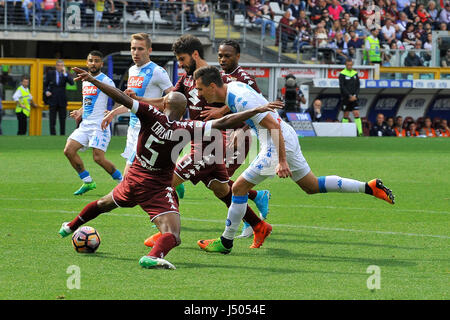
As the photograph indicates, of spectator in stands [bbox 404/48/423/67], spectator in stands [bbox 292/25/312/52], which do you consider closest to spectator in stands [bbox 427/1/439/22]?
spectator in stands [bbox 292/25/312/52]

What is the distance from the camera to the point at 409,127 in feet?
101

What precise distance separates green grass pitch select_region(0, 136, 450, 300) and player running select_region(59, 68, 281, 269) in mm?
362

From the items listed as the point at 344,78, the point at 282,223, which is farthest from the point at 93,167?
the point at 344,78

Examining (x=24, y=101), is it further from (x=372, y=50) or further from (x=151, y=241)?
(x=151, y=241)

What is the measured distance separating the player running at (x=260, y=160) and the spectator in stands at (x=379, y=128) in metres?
21.3

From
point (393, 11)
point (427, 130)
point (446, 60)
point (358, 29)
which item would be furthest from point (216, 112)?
point (393, 11)

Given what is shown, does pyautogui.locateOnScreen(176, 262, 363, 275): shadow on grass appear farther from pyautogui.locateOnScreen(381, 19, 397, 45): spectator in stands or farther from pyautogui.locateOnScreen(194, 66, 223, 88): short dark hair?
pyautogui.locateOnScreen(381, 19, 397, 45): spectator in stands

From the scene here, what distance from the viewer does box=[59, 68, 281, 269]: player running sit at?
25.1ft

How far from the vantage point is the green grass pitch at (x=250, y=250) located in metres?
6.65

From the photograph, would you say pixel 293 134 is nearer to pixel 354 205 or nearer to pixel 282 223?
pixel 282 223

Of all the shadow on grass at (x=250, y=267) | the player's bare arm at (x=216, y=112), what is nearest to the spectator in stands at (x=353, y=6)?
the player's bare arm at (x=216, y=112)

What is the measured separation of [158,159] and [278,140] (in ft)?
3.76

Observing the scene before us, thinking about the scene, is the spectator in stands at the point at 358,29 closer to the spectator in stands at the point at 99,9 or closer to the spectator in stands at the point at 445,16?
the spectator in stands at the point at 445,16
